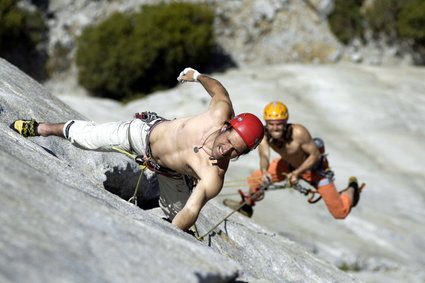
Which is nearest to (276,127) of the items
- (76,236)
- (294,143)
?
(294,143)

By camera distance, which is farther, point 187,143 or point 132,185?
point 132,185

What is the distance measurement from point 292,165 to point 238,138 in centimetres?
591

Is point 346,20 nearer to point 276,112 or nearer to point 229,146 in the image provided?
point 276,112

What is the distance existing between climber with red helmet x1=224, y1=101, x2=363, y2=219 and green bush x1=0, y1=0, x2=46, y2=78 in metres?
30.2

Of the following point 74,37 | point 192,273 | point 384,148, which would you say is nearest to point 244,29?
point 74,37

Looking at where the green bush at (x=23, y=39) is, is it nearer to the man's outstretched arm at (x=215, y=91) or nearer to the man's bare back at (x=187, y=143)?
the man's outstretched arm at (x=215, y=91)

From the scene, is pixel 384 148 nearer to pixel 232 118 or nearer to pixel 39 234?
pixel 232 118

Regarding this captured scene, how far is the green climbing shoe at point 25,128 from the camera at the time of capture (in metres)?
7.37

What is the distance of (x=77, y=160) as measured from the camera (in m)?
8.04

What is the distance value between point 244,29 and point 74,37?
39.4ft

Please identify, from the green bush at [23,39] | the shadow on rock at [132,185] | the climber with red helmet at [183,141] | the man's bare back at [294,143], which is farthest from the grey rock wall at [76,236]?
the green bush at [23,39]

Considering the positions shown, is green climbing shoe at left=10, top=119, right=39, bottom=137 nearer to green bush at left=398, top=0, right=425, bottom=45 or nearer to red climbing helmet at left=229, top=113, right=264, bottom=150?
red climbing helmet at left=229, top=113, right=264, bottom=150

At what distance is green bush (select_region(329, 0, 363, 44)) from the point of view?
42.1 meters

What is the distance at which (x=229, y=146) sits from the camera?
6.42m
